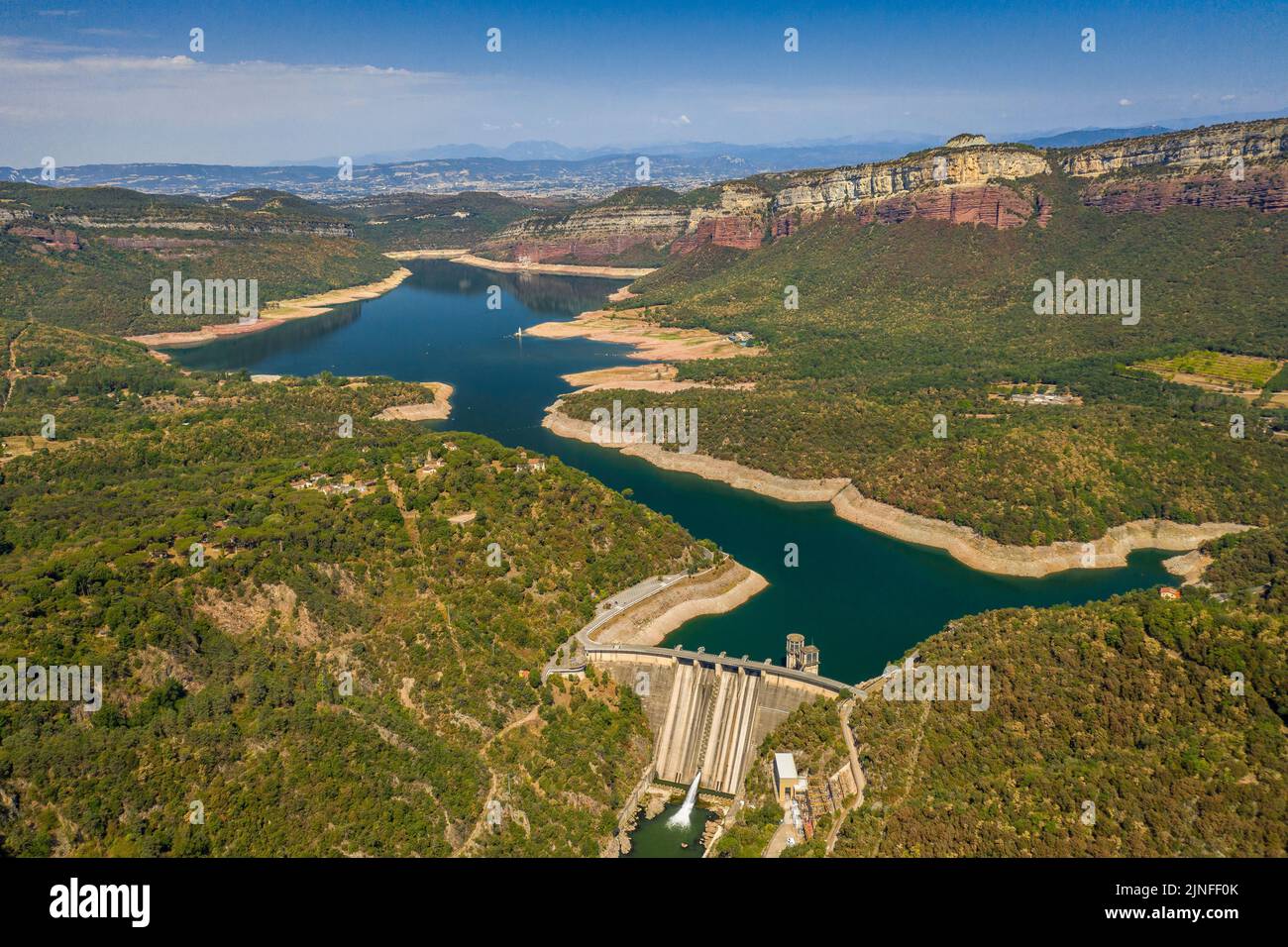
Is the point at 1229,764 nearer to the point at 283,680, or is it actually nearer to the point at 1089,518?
the point at 1089,518

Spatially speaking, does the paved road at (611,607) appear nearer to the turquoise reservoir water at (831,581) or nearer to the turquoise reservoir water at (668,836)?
the turquoise reservoir water at (831,581)

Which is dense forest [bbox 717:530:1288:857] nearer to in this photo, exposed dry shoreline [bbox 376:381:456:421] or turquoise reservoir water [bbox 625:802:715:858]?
turquoise reservoir water [bbox 625:802:715:858]

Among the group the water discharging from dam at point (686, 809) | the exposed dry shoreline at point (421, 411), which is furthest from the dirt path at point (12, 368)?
the water discharging from dam at point (686, 809)

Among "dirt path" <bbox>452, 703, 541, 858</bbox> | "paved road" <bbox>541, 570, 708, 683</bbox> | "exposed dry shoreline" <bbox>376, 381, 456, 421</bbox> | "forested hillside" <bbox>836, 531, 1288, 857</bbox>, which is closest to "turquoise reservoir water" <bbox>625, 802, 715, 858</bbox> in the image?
"dirt path" <bbox>452, 703, 541, 858</bbox>
